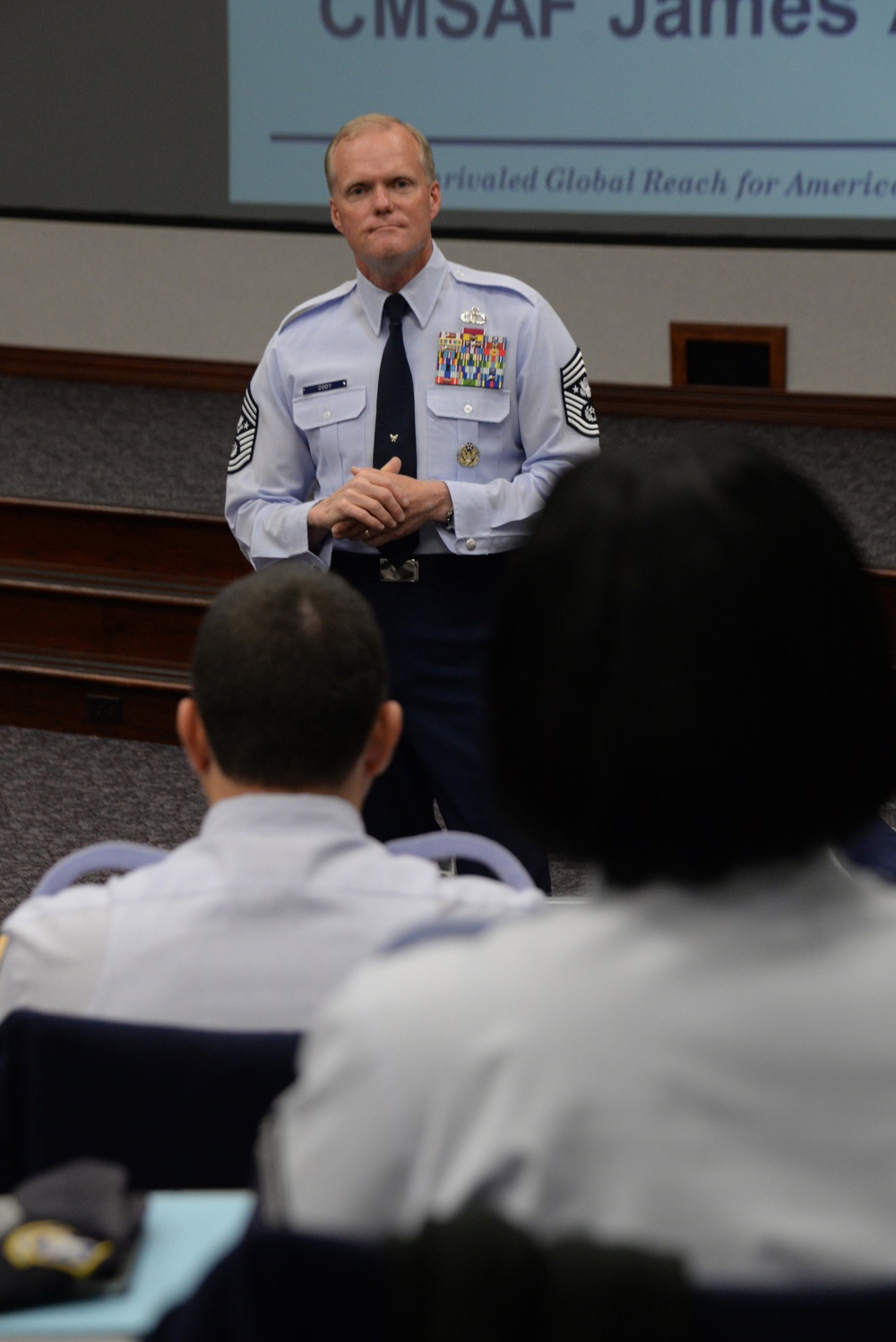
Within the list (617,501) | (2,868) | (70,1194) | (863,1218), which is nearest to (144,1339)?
(70,1194)

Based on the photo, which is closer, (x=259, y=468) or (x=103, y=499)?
(x=259, y=468)

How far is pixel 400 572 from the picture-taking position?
2.62 m

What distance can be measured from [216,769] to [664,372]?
16.1 feet

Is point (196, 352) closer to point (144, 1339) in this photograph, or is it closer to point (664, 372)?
point (664, 372)

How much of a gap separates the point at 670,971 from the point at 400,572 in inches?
73.9

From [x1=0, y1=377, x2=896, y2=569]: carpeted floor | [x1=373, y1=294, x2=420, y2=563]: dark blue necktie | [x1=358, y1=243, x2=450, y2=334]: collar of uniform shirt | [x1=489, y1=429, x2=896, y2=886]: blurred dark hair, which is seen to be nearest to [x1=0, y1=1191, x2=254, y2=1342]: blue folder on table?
[x1=489, y1=429, x2=896, y2=886]: blurred dark hair

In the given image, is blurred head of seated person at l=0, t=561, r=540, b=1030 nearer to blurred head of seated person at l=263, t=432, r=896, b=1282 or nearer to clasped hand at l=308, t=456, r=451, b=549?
blurred head of seated person at l=263, t=432, r=896, b=1282

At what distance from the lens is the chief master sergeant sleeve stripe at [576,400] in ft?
8.62

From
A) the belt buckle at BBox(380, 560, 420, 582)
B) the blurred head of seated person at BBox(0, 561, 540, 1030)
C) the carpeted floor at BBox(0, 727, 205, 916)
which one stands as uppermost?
the belt buckle at BBox(380, 560, 420, 582)

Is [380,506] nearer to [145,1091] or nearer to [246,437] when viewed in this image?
[246,437]

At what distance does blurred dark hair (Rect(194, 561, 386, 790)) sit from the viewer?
1.35 m

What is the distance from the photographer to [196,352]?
656 cm

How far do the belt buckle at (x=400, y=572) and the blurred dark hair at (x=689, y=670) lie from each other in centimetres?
177

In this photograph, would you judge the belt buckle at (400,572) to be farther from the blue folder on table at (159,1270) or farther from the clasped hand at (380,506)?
the blue folder on table at (159,1270)
